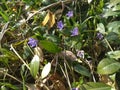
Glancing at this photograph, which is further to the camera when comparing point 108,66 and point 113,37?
point 113,37

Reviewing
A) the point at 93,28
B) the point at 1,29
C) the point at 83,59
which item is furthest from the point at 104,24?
the point at 1,29

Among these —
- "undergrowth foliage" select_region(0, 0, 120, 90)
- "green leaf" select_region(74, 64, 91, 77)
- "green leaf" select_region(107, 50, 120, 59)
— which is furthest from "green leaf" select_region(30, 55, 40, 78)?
"green leaf" select_region(107, 50, 120, 59)

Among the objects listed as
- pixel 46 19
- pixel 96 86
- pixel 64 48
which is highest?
pixel 46 19

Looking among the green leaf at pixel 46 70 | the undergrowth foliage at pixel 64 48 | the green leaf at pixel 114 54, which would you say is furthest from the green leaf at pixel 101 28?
the green leaf at pixel 46 70

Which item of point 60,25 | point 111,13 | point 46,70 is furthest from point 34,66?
point 111,13

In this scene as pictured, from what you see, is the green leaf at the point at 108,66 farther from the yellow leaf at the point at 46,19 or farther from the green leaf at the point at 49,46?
the yellow leaf at the point at 46,19

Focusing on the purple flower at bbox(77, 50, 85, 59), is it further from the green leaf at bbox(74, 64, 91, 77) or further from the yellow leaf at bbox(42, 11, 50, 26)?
the yellow leaf at bbox(42, 11, 50, 26)

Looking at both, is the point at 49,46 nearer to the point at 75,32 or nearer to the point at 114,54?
the point at 75,32
